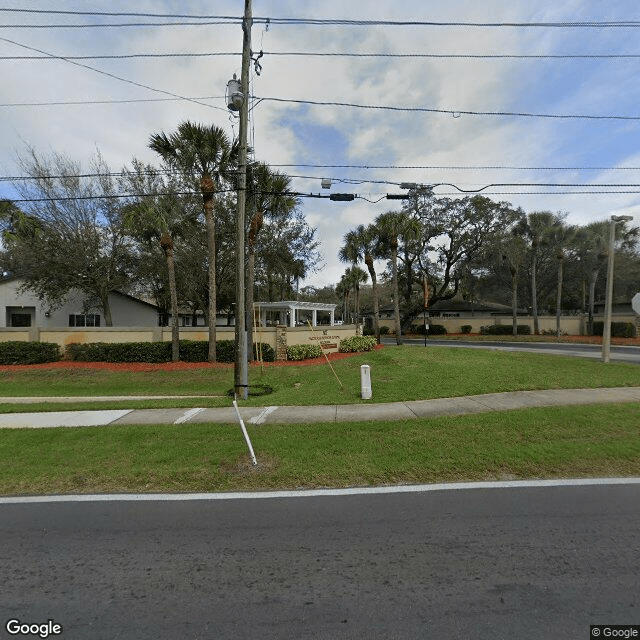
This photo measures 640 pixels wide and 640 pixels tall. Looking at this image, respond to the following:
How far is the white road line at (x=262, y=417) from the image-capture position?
6.78 meters

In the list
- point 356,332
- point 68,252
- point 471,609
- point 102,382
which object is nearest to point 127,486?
point 471,609

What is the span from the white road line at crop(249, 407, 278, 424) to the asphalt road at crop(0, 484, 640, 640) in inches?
114

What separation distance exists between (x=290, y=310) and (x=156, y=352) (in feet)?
26.3

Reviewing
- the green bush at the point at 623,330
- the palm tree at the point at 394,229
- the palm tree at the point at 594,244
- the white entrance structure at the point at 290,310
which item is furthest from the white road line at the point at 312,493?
the green bush at the point at 623,330

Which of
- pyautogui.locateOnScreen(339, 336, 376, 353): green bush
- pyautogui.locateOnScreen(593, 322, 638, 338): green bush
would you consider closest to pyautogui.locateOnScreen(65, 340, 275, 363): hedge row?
pyautogui.locateOnScreen(339, 336, 376, 353): green bush

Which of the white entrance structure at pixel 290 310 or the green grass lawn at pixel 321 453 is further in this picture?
the white entrance structure at pixel 290 310

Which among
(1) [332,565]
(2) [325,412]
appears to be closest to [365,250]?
(2) [325,412]

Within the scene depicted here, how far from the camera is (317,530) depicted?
3293 mm

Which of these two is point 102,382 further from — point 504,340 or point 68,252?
point 504,340

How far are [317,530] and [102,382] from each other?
1349 cm

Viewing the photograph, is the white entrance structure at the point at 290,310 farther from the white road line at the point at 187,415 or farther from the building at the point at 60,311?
the building at the point at 60,311

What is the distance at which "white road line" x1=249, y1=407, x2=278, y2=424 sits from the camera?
22.2ft

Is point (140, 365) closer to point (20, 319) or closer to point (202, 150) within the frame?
point (202, 150)

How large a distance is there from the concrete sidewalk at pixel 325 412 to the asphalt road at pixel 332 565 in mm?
3004
